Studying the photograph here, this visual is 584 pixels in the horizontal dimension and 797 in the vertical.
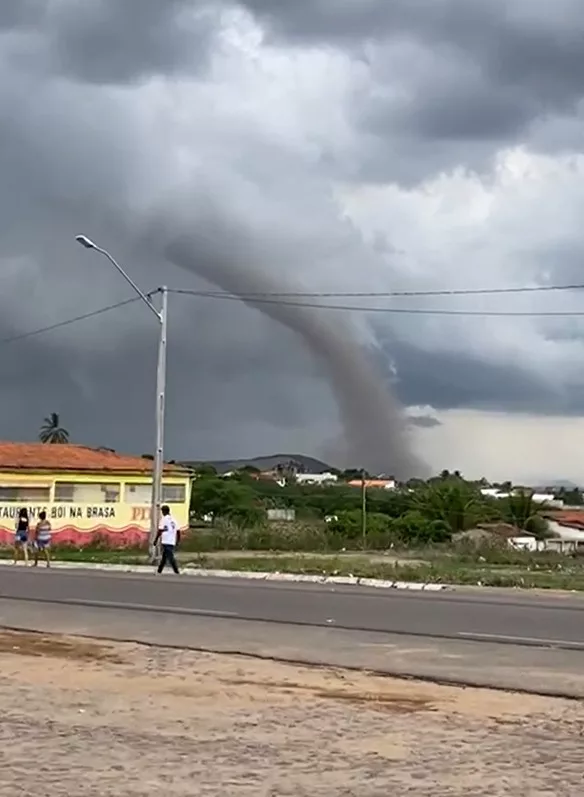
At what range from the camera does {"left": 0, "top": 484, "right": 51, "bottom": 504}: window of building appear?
1897 inches

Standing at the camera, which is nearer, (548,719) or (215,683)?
(548,719)

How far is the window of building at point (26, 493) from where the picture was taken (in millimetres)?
48188

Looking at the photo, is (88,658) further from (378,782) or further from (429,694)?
(378,782)

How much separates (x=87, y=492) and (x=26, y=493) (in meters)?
2.90

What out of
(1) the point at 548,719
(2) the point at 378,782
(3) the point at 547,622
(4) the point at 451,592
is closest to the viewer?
(2) the point at 378,782

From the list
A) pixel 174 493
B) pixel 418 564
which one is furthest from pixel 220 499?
pixel 418 564

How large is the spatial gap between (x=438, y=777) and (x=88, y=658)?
6309mm

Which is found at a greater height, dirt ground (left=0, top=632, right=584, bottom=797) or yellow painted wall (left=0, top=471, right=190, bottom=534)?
yellow painted wall (left=0, top=471, right=190, bottom=534)

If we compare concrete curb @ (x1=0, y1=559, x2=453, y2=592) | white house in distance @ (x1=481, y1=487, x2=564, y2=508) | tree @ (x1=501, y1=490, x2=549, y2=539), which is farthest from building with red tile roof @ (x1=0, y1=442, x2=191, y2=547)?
white house in distance @ (x1=481, y1=487, x2=564, y2=508)

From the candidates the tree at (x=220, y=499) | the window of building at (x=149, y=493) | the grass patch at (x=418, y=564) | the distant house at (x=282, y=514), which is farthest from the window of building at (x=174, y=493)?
the tree at (x=220, y=499)

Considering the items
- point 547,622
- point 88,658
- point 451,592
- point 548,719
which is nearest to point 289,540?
point 451,592

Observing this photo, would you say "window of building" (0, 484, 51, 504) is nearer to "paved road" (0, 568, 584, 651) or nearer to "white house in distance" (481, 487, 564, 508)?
"paved road" (0, 568, 584, 651)

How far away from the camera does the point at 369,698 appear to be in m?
10.5

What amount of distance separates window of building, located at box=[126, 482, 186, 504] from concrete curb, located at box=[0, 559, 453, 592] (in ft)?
56.8
